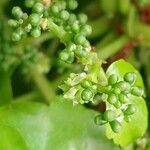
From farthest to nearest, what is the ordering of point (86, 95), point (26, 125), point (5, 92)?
point (5, 92)
point (26, 125)
point (86, 95)

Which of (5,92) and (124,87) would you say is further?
(5,92)

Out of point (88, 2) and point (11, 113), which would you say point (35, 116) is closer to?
point (11, 113)

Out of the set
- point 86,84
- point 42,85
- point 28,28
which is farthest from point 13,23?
point 42,85

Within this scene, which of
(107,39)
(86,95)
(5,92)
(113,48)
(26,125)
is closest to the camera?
(86,95)

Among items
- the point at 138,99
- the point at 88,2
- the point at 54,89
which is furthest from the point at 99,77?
the point at 88,2

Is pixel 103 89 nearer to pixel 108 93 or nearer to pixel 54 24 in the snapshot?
pixel 108 93

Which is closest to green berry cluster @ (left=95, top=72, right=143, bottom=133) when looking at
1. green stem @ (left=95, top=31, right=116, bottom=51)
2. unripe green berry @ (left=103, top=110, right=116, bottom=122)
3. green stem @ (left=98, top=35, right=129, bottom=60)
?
unripe green berry @ (left=103, top=110, right=116, bottom=122)

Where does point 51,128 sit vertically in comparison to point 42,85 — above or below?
above

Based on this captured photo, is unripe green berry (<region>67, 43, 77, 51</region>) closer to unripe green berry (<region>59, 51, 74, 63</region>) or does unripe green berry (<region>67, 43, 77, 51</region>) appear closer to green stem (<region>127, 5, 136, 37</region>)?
unripe green berry (<region>59, 51, 74, 63</region>)
